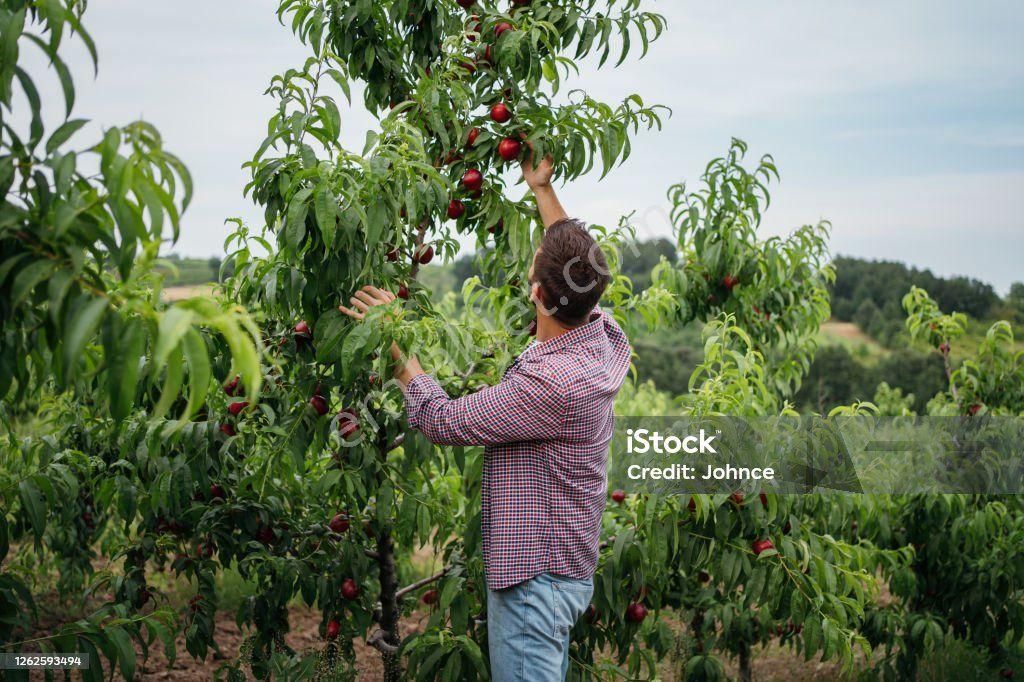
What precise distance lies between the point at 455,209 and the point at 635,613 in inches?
63.3

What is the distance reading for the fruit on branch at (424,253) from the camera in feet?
10.2

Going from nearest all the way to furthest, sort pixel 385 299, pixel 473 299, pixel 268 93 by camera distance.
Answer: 1. pixel 385 299
2. pixel 268 93
3. pixel 473 299

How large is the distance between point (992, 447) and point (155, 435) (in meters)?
3.88

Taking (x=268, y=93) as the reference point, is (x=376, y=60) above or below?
above

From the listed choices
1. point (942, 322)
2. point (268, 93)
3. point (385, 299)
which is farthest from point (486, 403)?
point (942, 322)

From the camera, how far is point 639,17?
328cm

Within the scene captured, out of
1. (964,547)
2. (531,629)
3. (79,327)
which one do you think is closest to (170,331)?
(79,327)

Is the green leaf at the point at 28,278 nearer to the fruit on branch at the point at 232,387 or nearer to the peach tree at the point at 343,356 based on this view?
the peach tree at the point at 343,356

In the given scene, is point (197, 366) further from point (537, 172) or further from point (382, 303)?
point (537, 172)

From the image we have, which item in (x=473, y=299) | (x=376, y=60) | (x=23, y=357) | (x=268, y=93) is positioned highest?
(x=376, y=60)

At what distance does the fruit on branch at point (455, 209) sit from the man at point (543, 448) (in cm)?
88

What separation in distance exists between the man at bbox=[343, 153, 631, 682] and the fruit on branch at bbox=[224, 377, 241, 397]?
2.75ft

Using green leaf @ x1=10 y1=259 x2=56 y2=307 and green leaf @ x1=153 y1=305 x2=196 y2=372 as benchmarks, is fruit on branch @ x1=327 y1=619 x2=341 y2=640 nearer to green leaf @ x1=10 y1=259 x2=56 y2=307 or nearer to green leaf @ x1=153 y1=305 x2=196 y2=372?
green leaf @ x1=10 y1=259 x2=56 y2=307

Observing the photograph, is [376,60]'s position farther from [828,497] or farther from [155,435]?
[828,497]
